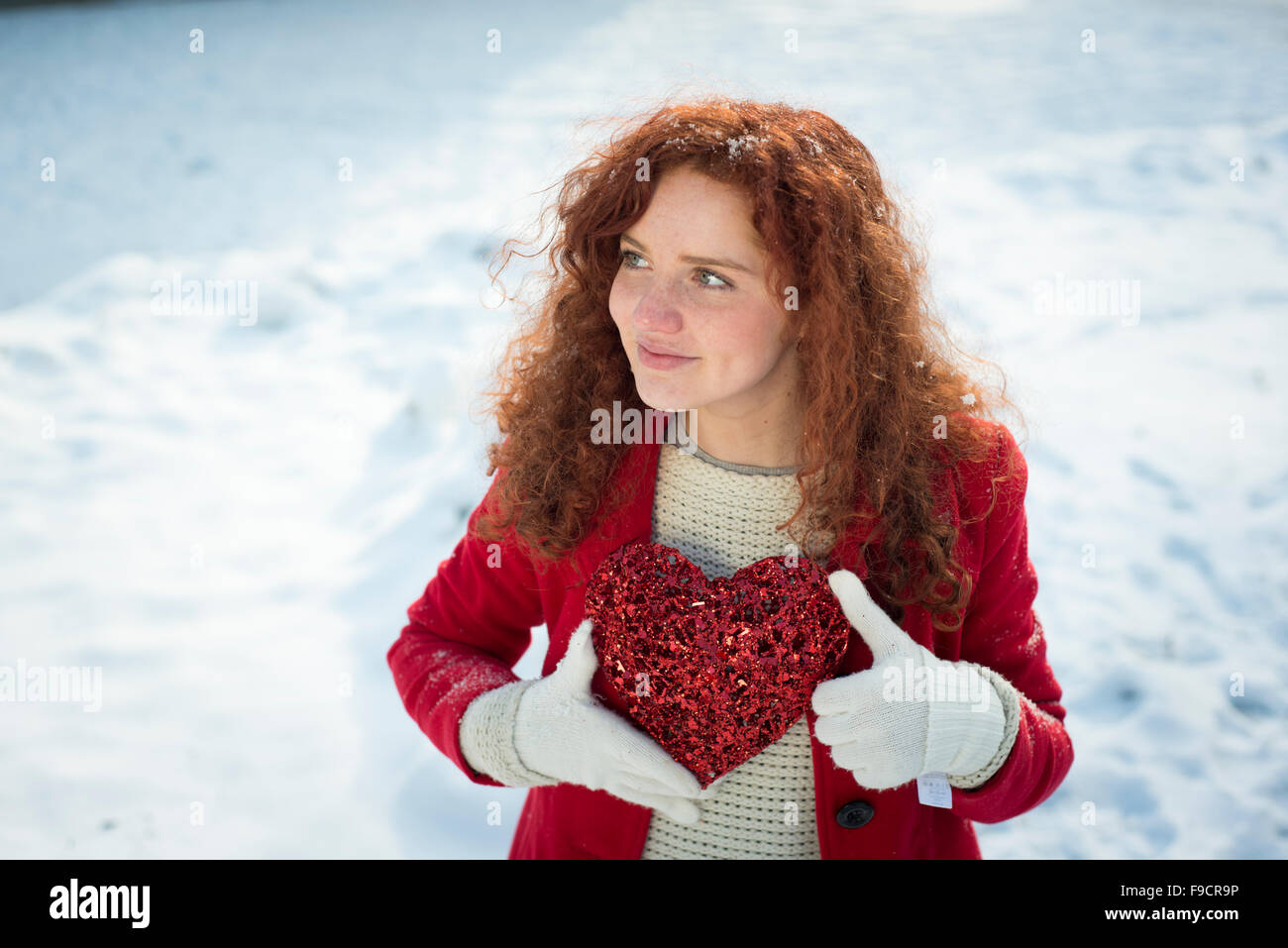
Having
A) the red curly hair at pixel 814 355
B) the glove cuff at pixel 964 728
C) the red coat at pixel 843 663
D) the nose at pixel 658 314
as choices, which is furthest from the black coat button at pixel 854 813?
the nose at pixel 658 314

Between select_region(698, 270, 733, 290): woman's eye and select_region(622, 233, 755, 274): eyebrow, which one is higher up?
select_region(622, 233, 755, 274): eyebrow

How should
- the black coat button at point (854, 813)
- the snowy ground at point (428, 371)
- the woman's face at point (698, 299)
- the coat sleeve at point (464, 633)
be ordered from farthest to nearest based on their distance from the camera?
the snowy ground at point (428, 371) < the coat sleeve at point (464, 633) < the black coat button at point (854, 813) < the woman's face at point (698, 299)

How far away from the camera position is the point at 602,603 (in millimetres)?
1407

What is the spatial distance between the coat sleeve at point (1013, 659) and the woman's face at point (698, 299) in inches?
16.1

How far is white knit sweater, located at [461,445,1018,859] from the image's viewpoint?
141 centimetres

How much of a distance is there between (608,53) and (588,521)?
478cm

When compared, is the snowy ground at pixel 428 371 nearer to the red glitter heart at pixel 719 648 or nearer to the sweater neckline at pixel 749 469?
the sweater neckline at pixel 749 469

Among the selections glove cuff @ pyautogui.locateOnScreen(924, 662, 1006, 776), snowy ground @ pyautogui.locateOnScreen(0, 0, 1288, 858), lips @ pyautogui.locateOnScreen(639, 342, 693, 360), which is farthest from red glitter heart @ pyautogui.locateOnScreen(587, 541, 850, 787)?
snowy ground @ pyautogui.locateOnScreen(0, 0, 1288, 858)

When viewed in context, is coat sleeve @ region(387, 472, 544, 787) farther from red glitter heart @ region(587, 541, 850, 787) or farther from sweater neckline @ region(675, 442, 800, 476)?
sweater neckline @ region(675, 442, 800, 476)

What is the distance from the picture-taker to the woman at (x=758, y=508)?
1283 millimetres

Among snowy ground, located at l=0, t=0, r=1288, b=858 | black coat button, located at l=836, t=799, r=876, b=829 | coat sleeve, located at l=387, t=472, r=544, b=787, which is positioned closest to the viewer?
black coat button, located at l=836, t=799, r=876, b=829

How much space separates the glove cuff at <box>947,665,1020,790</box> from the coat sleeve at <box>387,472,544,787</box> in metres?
0.65

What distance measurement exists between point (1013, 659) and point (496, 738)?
0.76 metres
